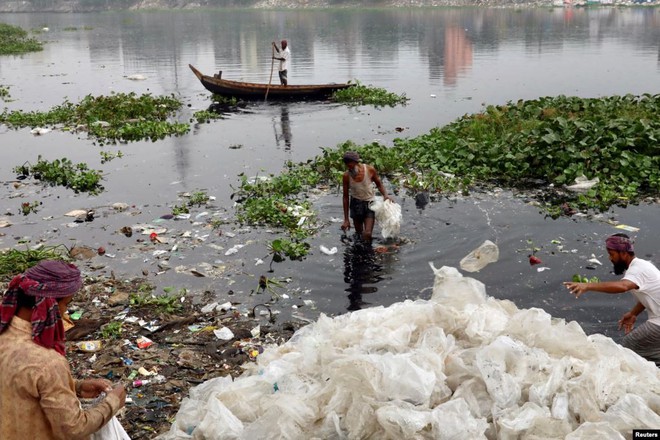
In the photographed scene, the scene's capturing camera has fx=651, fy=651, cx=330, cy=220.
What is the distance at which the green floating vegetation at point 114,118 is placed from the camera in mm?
16828

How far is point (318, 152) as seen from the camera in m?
14.8

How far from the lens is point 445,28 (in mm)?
54500

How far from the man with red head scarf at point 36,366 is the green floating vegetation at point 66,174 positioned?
950 centimetres

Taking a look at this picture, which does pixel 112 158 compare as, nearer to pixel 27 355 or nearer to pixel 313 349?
pixel 313 349

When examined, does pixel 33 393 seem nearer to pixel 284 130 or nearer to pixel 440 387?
pixel 440 387

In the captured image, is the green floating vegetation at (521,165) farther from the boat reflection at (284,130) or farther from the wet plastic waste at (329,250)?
the boat reflection at (284,130)

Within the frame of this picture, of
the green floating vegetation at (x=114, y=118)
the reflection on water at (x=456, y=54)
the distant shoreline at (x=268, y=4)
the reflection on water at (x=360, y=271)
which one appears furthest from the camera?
the distant shoreline at (x=268, y=4)

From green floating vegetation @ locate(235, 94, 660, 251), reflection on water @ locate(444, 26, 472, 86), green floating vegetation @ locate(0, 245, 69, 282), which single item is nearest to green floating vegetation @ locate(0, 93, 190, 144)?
green floating vegetation @ locate(235, 94, 660, 251)

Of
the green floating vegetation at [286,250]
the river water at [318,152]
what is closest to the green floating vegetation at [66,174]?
the river water at [318,152]

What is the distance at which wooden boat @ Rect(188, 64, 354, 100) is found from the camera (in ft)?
68.5

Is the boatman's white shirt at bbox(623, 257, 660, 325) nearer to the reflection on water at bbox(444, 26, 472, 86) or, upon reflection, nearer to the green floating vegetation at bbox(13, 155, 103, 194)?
the green floating vegetation at bbox(13, 155, 103, 194)

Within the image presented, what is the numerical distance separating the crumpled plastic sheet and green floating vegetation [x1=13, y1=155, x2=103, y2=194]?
8425 mm

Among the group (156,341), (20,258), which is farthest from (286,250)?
(20,258)

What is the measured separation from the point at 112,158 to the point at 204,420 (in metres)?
11.5
